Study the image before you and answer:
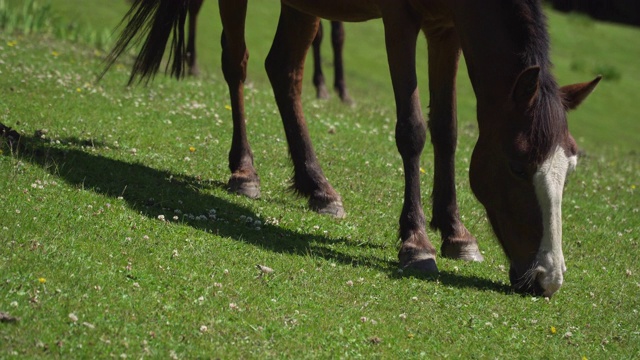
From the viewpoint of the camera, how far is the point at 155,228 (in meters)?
6.54

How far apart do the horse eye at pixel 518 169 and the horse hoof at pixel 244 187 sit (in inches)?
112

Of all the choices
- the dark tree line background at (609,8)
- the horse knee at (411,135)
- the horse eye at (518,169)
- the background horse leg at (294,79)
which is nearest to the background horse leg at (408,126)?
the horse knee at (411,135)

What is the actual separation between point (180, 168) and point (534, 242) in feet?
12.5

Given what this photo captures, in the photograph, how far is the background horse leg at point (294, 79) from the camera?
8328 millimetres

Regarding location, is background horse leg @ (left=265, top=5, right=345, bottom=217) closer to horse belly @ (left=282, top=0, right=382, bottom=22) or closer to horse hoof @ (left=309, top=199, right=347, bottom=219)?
horse hoof @ (left=309, top=199, right=347, bottom=219)

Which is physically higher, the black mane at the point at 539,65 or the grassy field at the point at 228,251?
the black mane at the point at 539,65

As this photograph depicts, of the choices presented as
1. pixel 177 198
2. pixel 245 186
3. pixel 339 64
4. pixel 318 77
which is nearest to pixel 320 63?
pixel 318 77

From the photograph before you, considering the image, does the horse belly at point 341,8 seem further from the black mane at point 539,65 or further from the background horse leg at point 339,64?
the background horse leg at point 339,64

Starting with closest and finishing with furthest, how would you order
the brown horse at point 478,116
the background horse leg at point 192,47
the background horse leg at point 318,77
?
the brown horse at point 478,116 < the background horse leg at point 192,47 < the background horse leg at point 318,77

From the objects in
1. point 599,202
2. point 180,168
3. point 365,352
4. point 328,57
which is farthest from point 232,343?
point 328,57

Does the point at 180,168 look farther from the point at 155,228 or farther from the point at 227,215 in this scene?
the point at 155,228

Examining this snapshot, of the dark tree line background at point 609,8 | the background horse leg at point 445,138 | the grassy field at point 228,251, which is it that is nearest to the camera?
the grassy field at point 228,251

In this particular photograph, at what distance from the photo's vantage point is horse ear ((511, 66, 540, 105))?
5785mm

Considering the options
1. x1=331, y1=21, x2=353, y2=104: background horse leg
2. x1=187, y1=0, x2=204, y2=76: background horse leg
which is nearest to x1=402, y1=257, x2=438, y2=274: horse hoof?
x1=187, y1=0, x2=204, y2=76: background horse leg
